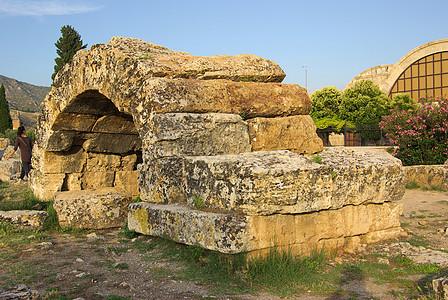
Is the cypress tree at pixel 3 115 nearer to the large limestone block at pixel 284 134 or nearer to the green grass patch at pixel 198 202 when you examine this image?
the large limestone block at pixel 284 134

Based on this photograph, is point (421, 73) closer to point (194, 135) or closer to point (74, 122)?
point (74, 122)

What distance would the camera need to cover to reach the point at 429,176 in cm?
1023

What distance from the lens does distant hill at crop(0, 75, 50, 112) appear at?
254ft

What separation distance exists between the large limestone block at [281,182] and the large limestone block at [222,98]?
34.8 inches

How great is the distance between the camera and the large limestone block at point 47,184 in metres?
7.69

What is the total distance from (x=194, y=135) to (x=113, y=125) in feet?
11.7

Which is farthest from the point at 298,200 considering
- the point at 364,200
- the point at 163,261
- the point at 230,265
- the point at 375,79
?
the point at 375,79

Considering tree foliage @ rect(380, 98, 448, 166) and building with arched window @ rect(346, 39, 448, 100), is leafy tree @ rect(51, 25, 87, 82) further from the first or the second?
building with arched window @ rect(346, 39, 448, 100)

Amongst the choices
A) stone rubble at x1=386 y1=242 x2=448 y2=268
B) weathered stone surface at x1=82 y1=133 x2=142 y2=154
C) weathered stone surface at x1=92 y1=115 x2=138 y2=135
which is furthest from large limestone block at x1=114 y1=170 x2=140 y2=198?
stone rubble at x1=386 y1=242 x2=448 y2=268

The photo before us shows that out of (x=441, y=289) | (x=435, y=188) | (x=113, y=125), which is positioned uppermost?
(x=113, y=125)

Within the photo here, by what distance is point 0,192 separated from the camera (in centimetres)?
955

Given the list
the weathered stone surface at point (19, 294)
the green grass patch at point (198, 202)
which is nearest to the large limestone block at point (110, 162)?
the green grass patch at point (198, 202)

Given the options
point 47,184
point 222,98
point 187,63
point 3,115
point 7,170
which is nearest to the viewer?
point 222,98

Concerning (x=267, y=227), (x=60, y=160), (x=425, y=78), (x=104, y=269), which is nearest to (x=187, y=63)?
(x=267, y=227)
